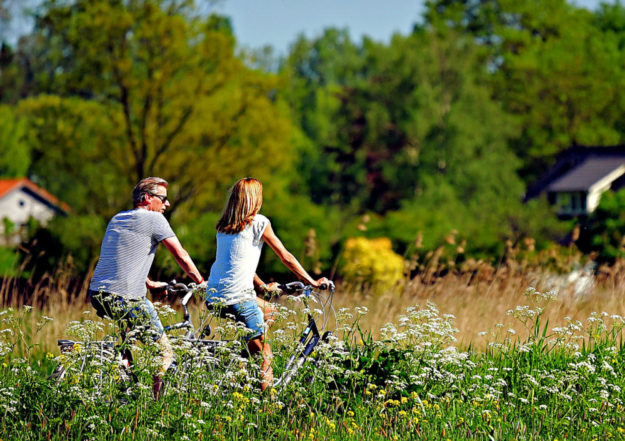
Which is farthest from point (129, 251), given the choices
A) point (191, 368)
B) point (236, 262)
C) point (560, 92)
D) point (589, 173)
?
point (560, 92)

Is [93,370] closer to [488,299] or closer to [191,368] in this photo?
[191,368]

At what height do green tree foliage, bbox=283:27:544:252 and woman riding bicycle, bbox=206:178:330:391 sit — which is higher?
green tree foliage, bbox=283:27:544:252

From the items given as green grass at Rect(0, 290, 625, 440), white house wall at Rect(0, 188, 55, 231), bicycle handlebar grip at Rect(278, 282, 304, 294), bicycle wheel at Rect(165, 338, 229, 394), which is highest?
white house wall at Rect(0, 188, 55, 231)

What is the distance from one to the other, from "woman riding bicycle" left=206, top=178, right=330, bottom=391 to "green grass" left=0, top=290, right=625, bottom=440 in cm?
20

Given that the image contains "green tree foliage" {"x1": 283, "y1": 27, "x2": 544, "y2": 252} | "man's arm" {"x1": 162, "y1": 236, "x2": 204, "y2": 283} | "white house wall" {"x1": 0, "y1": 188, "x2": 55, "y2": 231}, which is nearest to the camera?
"man's arm" {"x1": 162, "y1": 236, "x2": 204, "y2": 283}

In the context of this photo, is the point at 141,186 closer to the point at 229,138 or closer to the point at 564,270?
the point at 564,270

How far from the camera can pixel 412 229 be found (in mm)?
18109

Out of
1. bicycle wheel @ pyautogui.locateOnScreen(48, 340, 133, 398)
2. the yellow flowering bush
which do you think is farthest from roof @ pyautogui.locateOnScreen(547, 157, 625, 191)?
bicycle wheel @ pyautogui.locateOnScreen(48, 340, 133, 398)

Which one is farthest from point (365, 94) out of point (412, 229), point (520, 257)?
point (520, 257)

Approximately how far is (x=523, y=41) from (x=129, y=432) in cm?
4756

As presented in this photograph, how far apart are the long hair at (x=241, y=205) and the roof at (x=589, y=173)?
37.0 metres

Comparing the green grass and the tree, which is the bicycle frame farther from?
the tree

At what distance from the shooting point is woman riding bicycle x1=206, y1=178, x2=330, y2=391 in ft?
18.7

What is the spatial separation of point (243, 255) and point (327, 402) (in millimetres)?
1169
